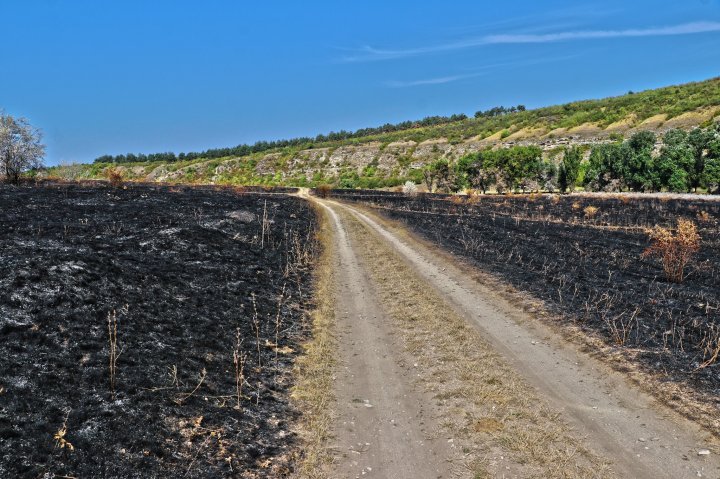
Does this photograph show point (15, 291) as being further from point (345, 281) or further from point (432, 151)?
point (432, 151)

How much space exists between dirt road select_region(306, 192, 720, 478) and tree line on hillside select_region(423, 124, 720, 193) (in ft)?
199

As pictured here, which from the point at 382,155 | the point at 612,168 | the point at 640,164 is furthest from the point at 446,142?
the point at 640,164

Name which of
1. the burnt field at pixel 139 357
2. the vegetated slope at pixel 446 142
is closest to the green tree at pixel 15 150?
the burnt field at pixel 139 357

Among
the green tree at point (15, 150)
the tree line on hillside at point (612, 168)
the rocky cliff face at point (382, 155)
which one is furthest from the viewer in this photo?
the rocky cliff face at point (382, 155)

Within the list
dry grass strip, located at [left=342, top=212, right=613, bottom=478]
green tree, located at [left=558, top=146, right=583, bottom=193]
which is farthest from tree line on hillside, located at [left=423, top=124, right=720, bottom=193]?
dry grass strip, located at [left=342, top=212, right=613, bottom=478]

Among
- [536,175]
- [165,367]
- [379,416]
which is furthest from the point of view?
[536,175]

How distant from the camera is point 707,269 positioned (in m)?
20.5

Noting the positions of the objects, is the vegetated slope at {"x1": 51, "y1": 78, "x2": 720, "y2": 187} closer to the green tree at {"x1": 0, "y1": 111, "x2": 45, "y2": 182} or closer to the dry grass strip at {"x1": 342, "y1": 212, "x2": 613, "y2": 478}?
the green tree at {"x1": 0, "y1": 111, "x2": 45, "y2": 182}

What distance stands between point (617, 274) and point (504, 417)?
A: 45.8 ft

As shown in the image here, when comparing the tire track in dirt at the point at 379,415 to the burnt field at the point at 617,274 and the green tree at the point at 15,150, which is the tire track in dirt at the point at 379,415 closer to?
the burnt field at the point at 617,274

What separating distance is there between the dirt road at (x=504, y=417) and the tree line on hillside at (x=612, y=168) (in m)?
60.7

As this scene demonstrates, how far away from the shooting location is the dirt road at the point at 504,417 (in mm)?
6723

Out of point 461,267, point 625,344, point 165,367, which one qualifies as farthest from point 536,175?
point 165,367

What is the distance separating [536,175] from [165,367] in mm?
83459
